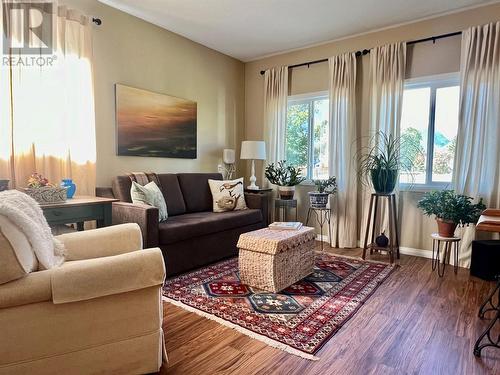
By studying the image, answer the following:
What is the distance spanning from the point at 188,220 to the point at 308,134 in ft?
7.61

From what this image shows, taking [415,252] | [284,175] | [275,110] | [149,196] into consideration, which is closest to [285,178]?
[284,175]

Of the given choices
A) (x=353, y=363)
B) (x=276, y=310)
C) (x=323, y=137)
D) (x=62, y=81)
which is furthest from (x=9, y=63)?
(x=323, y=137)

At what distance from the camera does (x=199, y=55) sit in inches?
171

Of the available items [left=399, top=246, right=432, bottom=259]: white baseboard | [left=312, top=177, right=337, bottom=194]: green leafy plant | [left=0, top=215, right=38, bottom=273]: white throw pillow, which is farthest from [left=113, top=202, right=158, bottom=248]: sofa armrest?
[left=399, top=246, right=432, bottom=259]: white baseboard

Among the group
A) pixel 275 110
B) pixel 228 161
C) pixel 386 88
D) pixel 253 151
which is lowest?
pixel 228 161

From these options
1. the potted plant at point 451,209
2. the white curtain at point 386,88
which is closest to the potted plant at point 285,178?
the white curtain at point 386,88

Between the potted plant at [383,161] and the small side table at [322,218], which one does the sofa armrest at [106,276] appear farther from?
the small side table at [322,218]

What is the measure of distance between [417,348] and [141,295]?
1563 millimetres

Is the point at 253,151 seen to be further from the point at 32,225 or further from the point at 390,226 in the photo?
the point at 32,225

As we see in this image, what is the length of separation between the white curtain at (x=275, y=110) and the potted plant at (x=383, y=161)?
3.99 ft

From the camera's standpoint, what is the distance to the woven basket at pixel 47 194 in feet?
7.36

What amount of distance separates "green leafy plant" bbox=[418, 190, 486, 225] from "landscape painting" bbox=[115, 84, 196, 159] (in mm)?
2949

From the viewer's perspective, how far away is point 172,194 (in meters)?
3.65

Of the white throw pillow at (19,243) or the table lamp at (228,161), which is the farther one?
the table lamp at (228,161)
